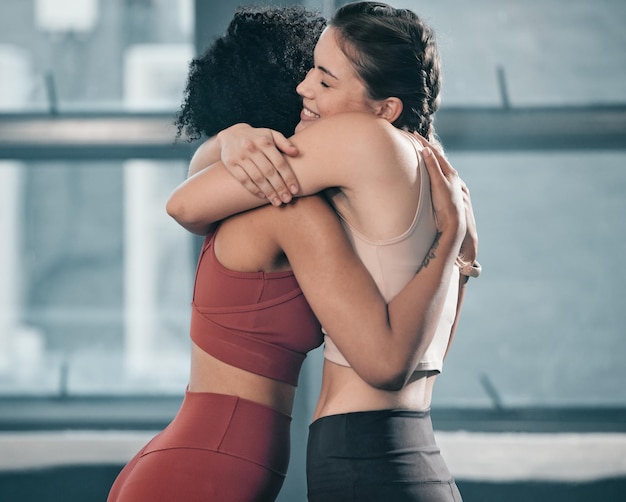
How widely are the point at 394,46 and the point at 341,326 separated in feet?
1.30

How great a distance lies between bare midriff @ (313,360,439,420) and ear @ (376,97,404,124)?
0.36 m

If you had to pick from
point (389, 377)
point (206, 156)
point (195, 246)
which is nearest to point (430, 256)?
point (389, 377)

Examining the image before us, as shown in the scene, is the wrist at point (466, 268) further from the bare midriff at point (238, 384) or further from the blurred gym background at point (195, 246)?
the blurred gym background at point (195, 246)

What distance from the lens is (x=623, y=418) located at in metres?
2.33

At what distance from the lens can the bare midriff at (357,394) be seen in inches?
39.7

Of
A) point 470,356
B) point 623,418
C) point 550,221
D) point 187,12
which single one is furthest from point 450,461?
point 187,12

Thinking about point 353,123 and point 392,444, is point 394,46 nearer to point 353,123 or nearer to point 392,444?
point 353,123

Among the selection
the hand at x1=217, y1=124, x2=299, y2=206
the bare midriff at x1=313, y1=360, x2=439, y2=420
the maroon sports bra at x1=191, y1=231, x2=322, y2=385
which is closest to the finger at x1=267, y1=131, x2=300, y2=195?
the hand at x1=217, y1=124, x2=299, y2=206

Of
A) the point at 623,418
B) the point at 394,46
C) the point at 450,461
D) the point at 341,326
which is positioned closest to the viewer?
the point at 341,326

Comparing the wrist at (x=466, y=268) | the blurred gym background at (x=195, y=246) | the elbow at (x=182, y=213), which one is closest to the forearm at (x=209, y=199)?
the elbow at (x=182, y=213)

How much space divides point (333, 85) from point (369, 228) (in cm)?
23

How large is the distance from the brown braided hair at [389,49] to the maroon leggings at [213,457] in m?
0.47

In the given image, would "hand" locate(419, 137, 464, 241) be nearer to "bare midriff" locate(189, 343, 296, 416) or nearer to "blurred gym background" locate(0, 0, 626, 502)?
"bare midriff" locate(189, 343, 296, 416)

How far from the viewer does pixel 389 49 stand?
108 centimetres
